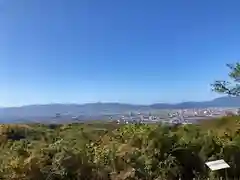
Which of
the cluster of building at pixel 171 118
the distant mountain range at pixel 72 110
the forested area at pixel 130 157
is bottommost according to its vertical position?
the forested area at pixel 130 157

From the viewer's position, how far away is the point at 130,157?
9367 millimetres

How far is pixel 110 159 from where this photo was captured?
9.38 metres

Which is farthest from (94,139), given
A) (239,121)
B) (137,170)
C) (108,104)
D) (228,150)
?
(108,104)

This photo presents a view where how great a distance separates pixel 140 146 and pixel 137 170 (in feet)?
3.35

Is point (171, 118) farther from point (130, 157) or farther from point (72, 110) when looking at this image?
point (72, 110)

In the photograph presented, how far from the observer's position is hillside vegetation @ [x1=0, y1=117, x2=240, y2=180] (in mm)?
9000

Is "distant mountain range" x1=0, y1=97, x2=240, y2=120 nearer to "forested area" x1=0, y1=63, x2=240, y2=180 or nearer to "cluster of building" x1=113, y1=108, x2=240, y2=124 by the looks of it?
"cluster of building" x1=113, y1=108, x2=240, y2=124

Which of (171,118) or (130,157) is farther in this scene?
(171,118)

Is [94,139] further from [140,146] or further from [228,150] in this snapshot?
[228,150]

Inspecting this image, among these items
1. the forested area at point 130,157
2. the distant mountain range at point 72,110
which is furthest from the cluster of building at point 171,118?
the distant mountain range at point 72,110

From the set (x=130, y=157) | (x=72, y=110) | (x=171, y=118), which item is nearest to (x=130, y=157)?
(x=130, y=157)

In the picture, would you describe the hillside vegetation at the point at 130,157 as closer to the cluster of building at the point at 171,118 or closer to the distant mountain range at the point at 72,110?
the cluster of building at the point at 171,118

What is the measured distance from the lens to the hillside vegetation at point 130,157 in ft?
29.5

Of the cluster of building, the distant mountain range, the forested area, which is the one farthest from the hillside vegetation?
the distant mountain range
